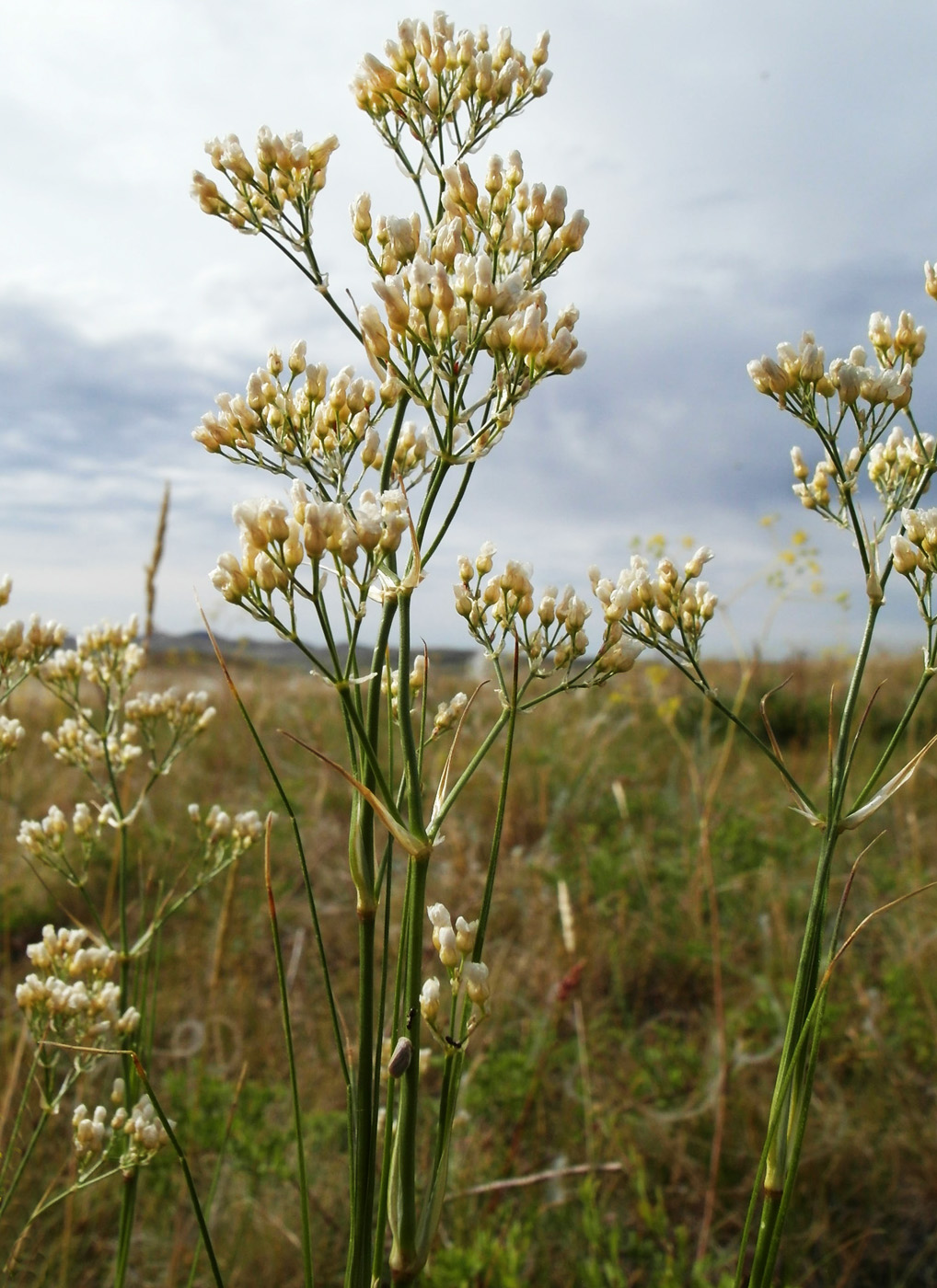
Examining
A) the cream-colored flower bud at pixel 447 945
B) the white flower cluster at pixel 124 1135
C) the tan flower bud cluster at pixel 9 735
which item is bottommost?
the white flower cluster at pixel 124 1135

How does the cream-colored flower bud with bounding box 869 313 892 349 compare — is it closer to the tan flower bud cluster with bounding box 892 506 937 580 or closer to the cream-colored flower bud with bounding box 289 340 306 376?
the tan flower bud cluster with bounding box 892 506 937 580

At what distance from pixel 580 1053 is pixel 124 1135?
2.21 m

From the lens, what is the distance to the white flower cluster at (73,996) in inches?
77.2

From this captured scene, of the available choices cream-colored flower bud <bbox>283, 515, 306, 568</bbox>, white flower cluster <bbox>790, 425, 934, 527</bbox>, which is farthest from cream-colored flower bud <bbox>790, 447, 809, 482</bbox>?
cream-colored flower bud <bbox>283, 515, 306, 568</bbox>

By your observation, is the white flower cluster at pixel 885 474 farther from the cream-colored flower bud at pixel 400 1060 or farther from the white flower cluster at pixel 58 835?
the white flower cluster at pixel 58 835

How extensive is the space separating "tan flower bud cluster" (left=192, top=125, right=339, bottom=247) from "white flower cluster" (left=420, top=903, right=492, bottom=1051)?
3.81ft

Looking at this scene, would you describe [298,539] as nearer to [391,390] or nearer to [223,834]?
[391,390]

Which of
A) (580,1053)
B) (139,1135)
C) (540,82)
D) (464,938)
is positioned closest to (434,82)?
(540,82)

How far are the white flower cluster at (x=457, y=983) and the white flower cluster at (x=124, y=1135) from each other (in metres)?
0.82

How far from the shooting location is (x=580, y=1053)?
372 cm

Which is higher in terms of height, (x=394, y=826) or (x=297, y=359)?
(x=297, y=359)

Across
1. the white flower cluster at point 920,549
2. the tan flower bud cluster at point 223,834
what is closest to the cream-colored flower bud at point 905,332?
the white flower cluster at point 920,549

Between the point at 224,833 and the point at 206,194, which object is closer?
the point at 206,194

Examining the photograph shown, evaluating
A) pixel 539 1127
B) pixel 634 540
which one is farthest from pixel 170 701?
pixel 634 540
